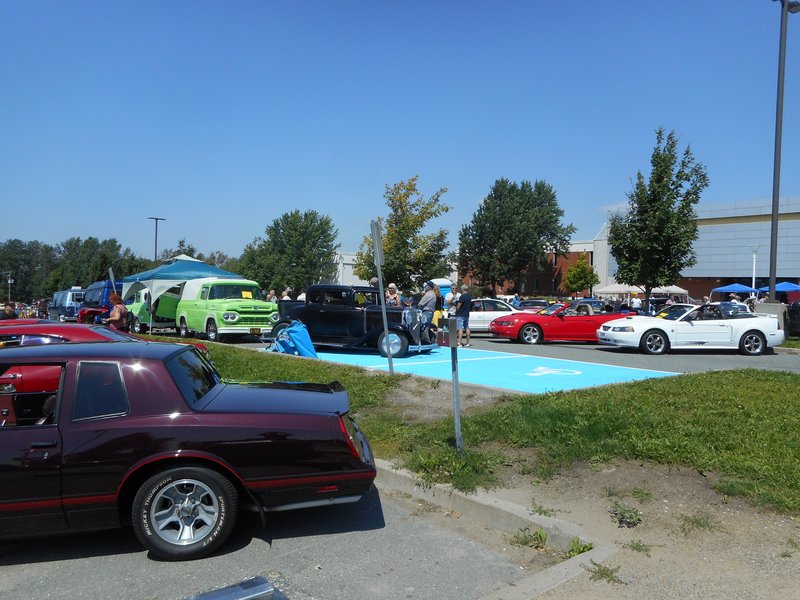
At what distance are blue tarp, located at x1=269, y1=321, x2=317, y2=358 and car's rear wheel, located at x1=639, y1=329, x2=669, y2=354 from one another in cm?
861

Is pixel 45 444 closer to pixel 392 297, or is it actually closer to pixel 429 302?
pixel 429 302

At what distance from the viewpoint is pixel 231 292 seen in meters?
19.5

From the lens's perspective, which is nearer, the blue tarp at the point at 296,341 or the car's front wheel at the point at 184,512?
the car's front wheel at the point at 184,512

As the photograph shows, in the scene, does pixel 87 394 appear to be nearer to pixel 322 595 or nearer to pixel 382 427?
pixel 322 595

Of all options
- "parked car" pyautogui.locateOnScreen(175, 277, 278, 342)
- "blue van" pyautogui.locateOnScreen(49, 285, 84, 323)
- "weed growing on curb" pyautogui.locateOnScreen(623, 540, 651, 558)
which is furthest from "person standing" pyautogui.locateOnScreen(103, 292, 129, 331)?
"blue van" pyautogui.locateOnScreen(49, 285, 84, 323)

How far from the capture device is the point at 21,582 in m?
3.84

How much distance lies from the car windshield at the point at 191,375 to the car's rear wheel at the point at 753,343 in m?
15.0

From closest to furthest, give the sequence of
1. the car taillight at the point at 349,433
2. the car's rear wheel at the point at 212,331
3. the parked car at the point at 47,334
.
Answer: the car taillight at the point at 349,433, the parked car at the point at 47,334, the car's rear wheel at the point at 212,331

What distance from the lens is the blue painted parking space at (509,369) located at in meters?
10.6

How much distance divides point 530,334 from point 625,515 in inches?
586

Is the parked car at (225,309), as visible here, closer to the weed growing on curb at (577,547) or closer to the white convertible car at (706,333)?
the white convertible car at (706,333)

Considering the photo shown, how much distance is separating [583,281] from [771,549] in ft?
183

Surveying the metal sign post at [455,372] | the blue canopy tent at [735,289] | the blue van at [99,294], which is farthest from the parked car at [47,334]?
the blue canopy tent at [735,289]

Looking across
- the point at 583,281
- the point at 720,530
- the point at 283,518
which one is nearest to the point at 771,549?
the point at 720,530
